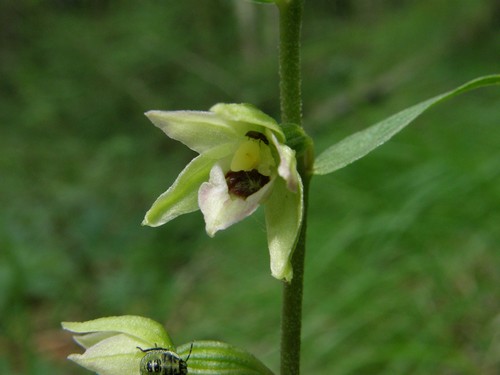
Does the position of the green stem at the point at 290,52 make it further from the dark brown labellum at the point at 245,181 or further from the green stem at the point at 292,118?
the dark brown labellum at the point at 245,181

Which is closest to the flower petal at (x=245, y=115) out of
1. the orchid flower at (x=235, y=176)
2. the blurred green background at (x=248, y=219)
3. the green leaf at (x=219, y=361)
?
the orchid flower at (x=235, y=176)

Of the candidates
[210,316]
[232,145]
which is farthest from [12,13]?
[232,145]

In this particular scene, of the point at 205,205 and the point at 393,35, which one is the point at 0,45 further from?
the point at 205,205

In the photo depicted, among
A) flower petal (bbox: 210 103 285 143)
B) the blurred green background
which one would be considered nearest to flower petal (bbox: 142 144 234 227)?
flower petal (bbox: 210 103 285 143)

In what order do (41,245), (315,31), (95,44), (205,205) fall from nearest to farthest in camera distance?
(205,205) → (41,245) → (95,44) → (315,31)

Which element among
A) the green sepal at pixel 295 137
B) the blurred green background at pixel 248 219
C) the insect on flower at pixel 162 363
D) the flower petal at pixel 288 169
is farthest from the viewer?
the blurred green background at pixel 248 219

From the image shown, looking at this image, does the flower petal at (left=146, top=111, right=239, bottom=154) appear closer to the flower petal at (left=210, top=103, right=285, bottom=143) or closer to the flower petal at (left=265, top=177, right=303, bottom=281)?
the flower petal at (left=210, top=103, right=285, bottom=143)

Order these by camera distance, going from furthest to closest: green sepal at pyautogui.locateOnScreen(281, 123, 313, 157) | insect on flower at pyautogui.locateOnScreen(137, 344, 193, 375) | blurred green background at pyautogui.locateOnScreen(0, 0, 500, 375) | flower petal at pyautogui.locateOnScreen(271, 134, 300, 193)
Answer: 1. blurred green background at pyautogui.locateOnScreen(0, 0, 500, 375)
2. insect on flower at pyautogui.locateOnScreen(137, 344, 193, 375)
3. green sepal at pyautogui.locateOnScreen(281, 123, 313, 157)
4. flower petal at pyautogui.locateOnScreen(271, 134, 300, 193)
